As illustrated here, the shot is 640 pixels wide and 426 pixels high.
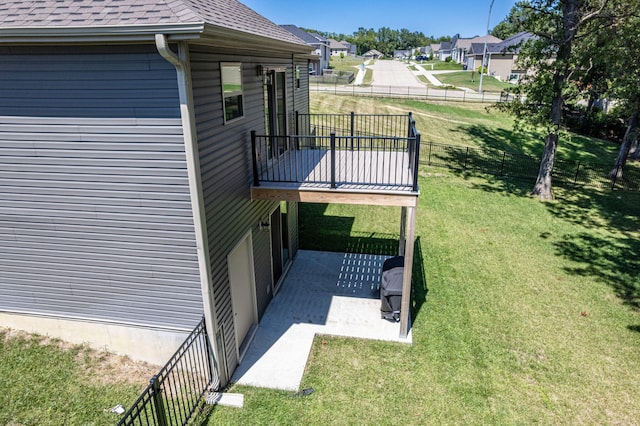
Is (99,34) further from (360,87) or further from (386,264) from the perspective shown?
(360,87)

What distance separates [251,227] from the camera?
25.3 ft

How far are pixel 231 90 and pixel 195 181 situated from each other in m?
1.89

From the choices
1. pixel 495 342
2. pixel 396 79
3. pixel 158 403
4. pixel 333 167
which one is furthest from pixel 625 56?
pixel 396 79

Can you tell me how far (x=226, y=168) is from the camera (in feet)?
21.1

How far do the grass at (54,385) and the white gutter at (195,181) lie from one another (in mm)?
1657

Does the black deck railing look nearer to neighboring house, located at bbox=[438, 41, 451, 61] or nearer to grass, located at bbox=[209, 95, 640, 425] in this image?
grass, located at bbox=[209, 95, 640, 425]

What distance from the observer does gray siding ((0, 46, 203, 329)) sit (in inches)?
206

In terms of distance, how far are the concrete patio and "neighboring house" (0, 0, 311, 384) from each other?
0.57 m

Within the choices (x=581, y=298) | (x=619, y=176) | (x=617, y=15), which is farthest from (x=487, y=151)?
(x=581, y=298)

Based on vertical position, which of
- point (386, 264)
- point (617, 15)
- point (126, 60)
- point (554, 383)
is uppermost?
point (617, 15)

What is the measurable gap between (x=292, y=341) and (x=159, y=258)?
313cm

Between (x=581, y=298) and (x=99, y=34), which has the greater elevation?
(x=99, y=34)

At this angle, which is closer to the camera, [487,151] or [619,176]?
[619,176]

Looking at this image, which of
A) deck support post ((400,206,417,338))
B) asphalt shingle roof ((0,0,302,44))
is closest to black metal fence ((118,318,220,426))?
deck support post ((400,206,417,338))
